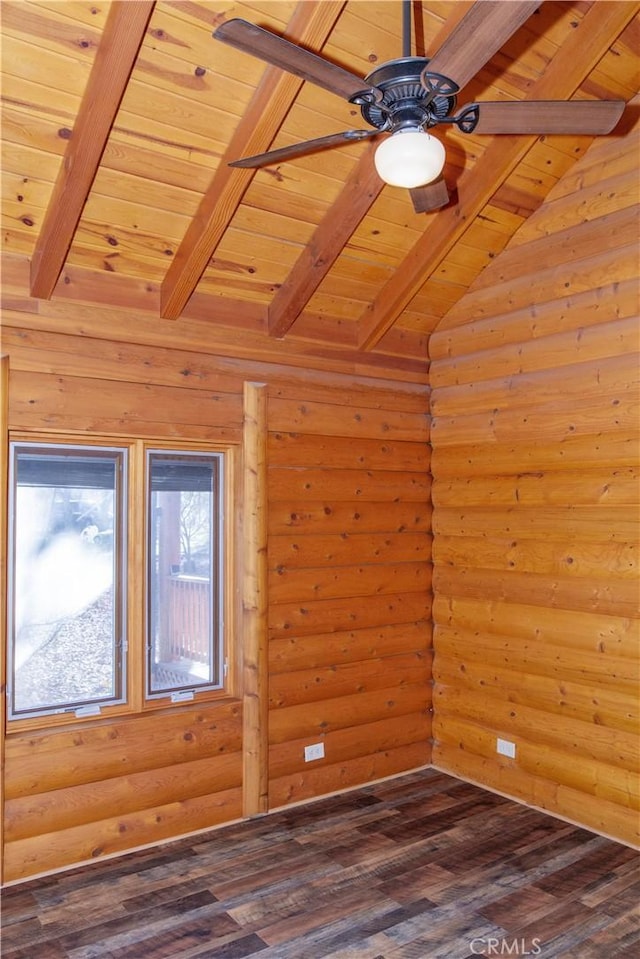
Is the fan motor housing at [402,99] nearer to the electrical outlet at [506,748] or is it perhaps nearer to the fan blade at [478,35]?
the fan blade at [478,35]

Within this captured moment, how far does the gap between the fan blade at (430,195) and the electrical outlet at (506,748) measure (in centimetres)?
304

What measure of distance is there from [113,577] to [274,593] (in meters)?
0.92

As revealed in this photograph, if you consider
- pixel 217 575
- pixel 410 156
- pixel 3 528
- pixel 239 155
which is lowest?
pixel 217 575

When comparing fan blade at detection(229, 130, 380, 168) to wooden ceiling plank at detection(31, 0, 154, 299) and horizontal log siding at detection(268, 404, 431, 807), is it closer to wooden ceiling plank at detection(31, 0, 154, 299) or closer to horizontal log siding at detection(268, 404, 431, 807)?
wooden ceiling plank at detection(31, 0, 154, 299)

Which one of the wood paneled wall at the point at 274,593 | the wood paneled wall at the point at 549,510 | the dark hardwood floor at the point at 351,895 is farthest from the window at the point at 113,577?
the wood paneled wall at the point at 549,510

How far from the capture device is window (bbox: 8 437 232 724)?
3.45 m

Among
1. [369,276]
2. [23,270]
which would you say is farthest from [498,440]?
[23,270]

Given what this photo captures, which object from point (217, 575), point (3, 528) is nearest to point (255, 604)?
point (217, 575)

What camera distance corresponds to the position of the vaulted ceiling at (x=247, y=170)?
272cm

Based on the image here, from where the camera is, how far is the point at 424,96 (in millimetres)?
2076

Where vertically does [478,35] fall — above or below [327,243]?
below

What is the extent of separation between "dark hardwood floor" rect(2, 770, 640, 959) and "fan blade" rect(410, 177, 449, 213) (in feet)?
9.29

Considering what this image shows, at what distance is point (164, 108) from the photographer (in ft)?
9.75

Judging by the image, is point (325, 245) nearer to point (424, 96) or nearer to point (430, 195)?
point (430, 195)
